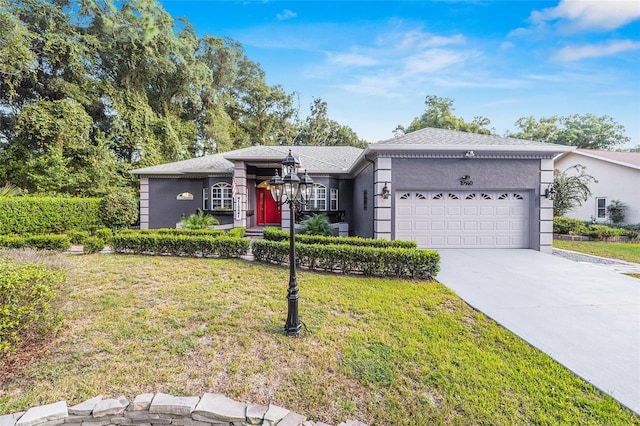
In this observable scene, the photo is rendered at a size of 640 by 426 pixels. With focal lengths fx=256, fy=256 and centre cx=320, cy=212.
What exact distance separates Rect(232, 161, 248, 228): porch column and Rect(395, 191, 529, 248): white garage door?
270 inches

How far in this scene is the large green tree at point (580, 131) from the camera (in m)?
23.1

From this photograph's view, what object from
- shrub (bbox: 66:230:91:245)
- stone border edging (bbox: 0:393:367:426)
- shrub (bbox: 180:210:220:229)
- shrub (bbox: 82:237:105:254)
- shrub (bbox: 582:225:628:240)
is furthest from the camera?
shrub (bbox: 582:225:628:240)

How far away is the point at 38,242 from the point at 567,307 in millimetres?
13291

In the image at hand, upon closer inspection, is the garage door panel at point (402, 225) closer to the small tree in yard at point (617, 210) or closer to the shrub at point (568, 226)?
the shrub at point (568, 226)

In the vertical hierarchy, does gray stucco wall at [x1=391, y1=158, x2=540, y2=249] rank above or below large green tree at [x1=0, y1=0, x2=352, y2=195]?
below

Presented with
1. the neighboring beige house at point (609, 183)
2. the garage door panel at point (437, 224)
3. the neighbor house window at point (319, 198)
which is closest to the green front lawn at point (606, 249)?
the garage door panel at point (437, 224)

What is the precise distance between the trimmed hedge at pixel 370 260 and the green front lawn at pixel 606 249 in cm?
702

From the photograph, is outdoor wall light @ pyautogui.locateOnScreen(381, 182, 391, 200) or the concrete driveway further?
outdoor wall light @ pyautogui.locateOnScreen(381, 182, 391, 200)

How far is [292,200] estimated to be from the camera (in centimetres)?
386

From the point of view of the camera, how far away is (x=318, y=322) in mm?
3854

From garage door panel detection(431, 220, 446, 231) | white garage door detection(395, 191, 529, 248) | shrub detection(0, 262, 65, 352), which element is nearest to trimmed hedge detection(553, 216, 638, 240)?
white garage door detection(395, 191, 529, 248)

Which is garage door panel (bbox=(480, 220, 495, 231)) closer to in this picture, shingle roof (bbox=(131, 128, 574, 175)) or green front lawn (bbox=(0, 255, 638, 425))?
shingle roof (bbox=(131, 128, 574, 175))

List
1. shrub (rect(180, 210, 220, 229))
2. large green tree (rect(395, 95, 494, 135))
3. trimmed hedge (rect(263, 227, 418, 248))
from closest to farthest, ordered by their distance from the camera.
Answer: trimmed hedge (rect(263, 227, 418, 248))
shrub (rect(180, 210, 220, 229))
large green tree (rect(395, 95, 494, 135))

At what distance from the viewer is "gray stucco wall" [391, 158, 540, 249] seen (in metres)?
8.52
